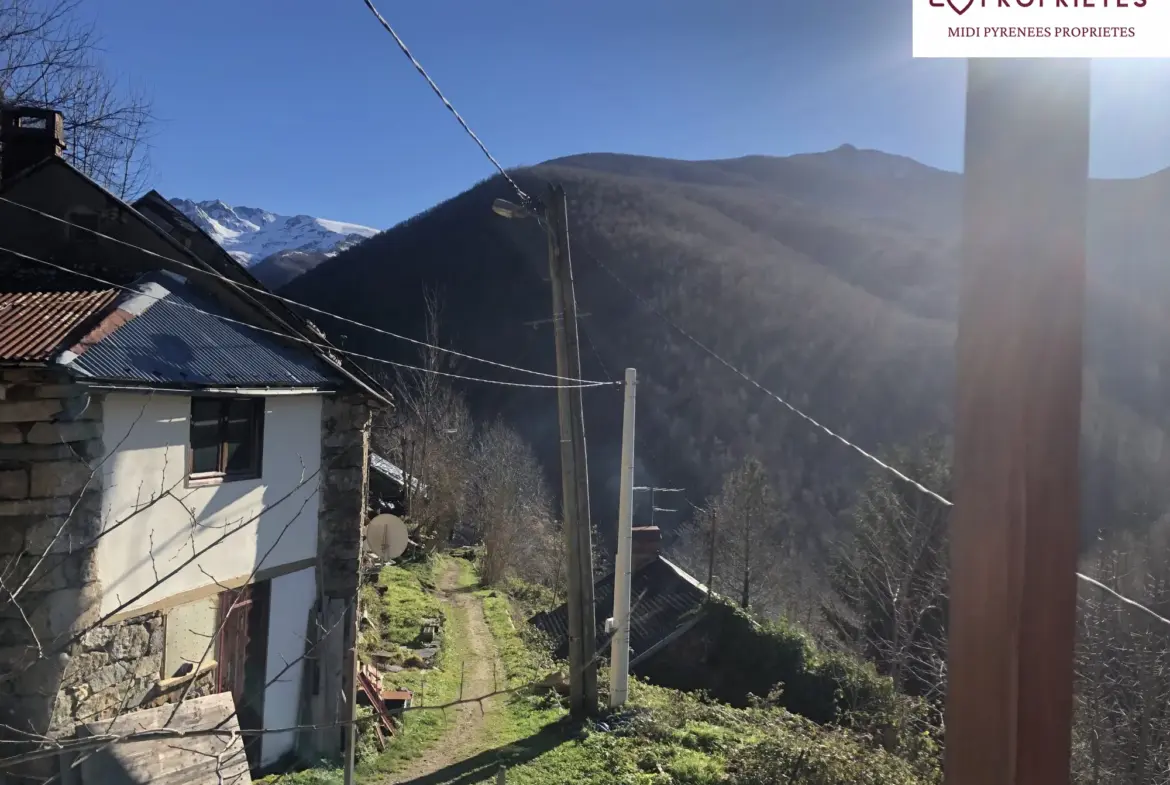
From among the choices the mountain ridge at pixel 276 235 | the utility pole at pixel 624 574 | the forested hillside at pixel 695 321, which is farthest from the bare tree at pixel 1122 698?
the mountain ridge at pixel 276 235

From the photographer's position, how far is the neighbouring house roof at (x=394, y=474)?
87.0 feet

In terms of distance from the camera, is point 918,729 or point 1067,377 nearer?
point 1067,377

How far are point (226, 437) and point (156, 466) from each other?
1.11 metres

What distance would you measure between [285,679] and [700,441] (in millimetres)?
46005

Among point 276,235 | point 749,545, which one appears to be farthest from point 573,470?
point 276,235

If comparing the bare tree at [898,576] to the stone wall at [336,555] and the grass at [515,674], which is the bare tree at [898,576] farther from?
the stone wall at [336,555]

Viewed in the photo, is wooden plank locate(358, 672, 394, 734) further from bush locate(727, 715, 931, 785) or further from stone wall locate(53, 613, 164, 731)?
bush locate(727, 715, 931, 785)

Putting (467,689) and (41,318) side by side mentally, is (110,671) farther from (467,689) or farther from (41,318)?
(467,689)

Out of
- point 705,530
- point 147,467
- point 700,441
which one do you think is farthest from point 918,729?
point 700,441

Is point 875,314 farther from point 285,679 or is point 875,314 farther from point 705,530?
point 285,679

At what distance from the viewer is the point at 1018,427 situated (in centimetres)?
119

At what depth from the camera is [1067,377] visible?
1.18 m

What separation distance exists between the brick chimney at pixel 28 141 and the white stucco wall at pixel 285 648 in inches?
241

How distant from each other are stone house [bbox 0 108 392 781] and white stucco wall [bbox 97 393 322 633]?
0.07 ft
